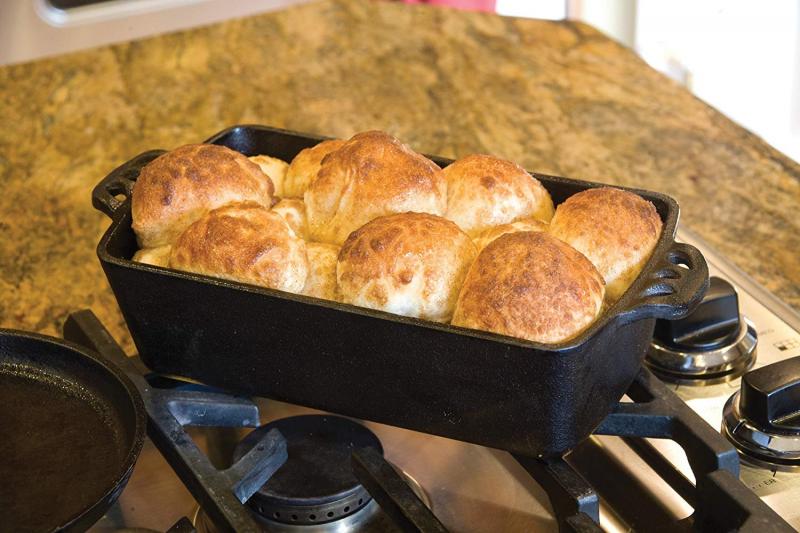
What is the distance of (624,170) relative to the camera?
1.42m

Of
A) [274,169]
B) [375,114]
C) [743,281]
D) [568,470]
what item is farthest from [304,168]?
[375,114]

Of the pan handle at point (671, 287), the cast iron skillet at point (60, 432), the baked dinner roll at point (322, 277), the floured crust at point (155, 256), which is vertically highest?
the pan handle at point (671, 287)

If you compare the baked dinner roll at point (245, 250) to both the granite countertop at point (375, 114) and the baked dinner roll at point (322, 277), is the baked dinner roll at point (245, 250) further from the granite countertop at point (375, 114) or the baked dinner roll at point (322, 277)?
the granite countertop at point (375, 114)

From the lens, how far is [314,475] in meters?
0.85

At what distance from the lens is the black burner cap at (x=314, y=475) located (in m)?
0.83

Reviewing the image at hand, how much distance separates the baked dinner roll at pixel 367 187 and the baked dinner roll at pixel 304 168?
48mm

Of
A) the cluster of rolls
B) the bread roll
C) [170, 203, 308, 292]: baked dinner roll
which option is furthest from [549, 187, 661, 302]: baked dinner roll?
the bread roll

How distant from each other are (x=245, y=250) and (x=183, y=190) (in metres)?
0.13

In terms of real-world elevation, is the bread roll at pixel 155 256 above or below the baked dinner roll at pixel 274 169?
below

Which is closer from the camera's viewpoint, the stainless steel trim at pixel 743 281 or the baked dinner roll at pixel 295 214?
the baked dinner roll at pixel 295 214

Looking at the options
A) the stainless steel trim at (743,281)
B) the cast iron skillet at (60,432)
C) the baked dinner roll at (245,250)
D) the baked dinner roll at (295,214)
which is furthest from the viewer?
the stainless steel trim at (743,281)

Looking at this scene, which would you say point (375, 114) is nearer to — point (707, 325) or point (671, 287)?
point (707, 325)

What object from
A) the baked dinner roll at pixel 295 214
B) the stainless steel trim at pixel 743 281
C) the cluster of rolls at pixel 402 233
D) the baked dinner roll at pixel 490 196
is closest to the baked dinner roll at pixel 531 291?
the cluster of rolls at pixel 402 233

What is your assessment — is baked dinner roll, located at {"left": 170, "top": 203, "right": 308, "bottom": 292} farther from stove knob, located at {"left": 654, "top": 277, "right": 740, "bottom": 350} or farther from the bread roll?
stove knob, located at {"left": 654, "top": 277, "right": 740, "bottom": 350}
